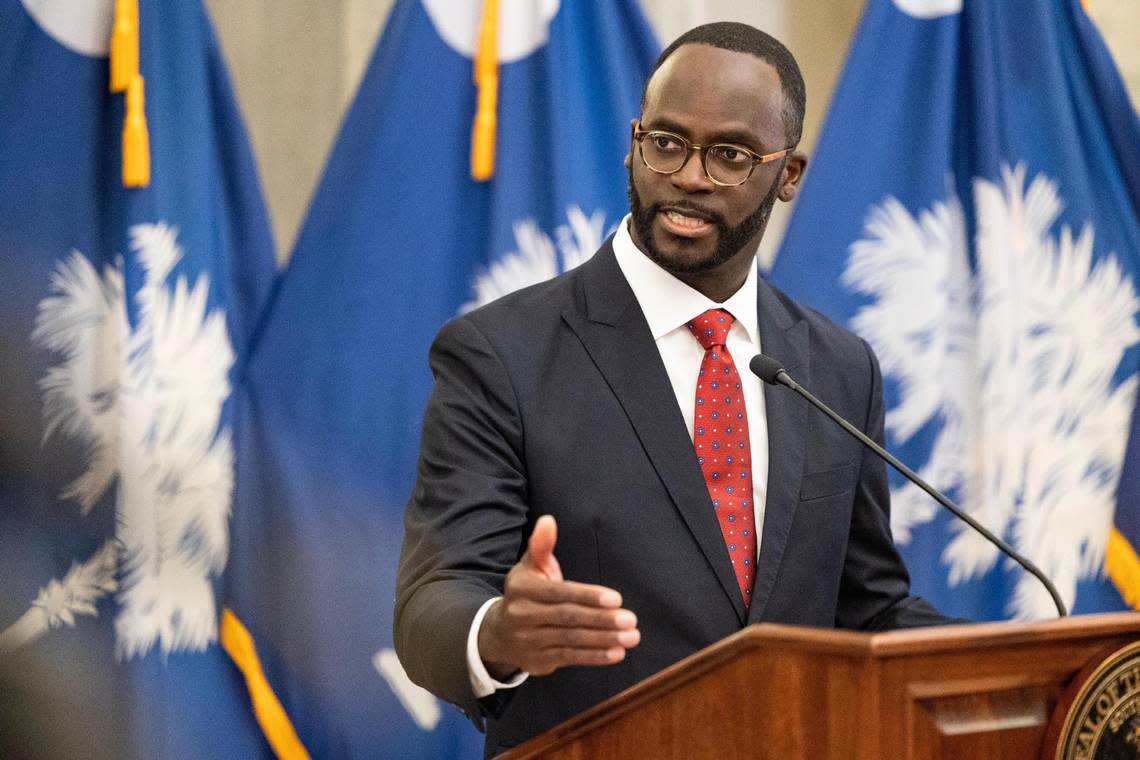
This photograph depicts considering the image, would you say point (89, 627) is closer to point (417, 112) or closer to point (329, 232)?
point (329, 232)

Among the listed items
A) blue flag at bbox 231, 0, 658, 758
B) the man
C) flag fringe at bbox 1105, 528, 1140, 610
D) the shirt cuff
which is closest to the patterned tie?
the man

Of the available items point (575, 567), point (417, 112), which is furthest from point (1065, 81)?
point (575, 567)

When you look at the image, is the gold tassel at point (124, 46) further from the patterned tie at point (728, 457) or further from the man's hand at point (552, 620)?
the man's hand at point (552, 620)

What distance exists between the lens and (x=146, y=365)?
2.47m

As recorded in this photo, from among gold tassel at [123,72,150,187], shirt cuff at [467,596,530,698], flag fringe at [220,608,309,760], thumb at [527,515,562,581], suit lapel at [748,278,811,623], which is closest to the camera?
thumb at [527,515,562,581]

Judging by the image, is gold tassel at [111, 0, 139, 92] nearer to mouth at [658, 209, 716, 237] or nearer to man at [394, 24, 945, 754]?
man at [394, 24, 945, 754]

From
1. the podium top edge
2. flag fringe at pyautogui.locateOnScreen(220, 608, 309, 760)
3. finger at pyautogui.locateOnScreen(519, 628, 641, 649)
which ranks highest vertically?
finger at pyautogui.locateOnScreen(519, 628, 641, 649)

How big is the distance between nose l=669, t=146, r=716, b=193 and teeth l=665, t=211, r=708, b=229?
0.12 feet

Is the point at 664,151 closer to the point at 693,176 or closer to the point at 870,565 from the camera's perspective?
the point at 693,176

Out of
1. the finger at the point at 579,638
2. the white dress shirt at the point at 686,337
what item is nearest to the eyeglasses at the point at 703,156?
the white dress shirt at the point at 686,337

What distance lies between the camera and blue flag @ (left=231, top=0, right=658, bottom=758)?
2.61 metres

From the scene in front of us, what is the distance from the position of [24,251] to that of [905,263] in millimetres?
1851

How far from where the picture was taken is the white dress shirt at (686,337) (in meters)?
1.72

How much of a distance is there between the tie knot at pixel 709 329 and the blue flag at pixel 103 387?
1.17 meters
